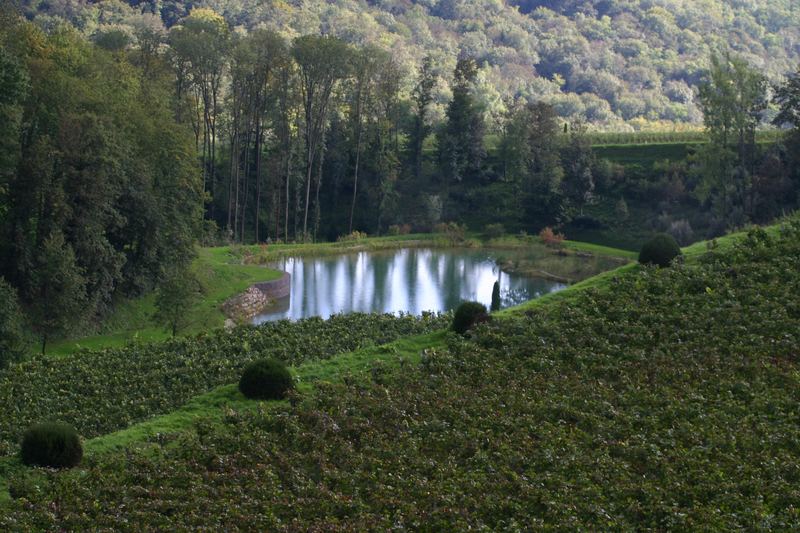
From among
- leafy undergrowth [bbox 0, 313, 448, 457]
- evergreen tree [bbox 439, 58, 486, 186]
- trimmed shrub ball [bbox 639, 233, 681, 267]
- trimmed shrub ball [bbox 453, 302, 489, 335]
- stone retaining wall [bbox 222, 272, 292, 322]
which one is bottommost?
stone retaining wall [bbox 222, 272, 292, 322]

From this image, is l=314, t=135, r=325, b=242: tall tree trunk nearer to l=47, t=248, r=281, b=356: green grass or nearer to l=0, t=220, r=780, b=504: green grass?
l=47, t=248, r=281, b=356: green grass

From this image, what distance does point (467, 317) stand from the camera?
27.8 m

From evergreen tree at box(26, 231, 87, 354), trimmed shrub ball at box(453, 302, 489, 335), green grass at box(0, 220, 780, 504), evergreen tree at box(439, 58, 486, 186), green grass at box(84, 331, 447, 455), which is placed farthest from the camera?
evergreen tree at box(439, 58, 486, 186)

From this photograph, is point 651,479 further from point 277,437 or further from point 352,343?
point 352,343

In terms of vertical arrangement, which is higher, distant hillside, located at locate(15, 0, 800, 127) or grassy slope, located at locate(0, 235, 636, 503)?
distant hillside, located at locate(15, 0, 800, 127)

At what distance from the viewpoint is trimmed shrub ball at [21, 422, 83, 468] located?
1936 centimetres

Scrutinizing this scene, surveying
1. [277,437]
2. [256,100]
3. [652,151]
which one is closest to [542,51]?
[652,151]

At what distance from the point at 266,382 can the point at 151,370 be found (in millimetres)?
5062

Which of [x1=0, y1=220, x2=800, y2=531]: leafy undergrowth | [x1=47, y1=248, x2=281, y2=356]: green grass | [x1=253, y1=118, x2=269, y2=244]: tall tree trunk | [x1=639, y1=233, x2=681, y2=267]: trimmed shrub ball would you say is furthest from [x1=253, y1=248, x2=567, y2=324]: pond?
[x1=0, y1=220, x2=800, y2=531]: leafy undergrowth

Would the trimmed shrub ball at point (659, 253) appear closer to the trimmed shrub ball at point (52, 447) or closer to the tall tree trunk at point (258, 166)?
the trimmed shrub ball at point (52, 447)

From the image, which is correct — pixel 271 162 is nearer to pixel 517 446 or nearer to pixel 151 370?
pixel 151 370

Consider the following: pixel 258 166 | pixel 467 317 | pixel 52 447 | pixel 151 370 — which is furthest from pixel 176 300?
pixel 258 166

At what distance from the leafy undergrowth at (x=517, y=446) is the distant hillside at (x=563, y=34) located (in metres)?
79.8

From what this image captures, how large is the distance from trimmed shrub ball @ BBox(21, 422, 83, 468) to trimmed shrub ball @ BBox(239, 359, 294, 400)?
15.2 ft
